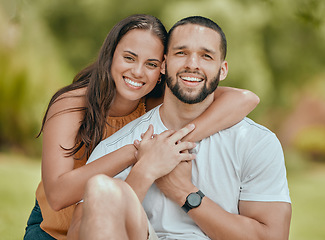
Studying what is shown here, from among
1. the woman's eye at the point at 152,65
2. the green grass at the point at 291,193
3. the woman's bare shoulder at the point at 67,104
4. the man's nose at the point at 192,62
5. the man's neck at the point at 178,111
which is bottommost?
the man's neck at the point at 178,111

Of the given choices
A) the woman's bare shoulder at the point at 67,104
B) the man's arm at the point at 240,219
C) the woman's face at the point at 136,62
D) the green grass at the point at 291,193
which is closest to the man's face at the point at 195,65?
the woman's face at the point at 136,62

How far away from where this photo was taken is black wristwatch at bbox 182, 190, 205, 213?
1.80 m

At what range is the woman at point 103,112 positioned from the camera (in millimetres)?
2020

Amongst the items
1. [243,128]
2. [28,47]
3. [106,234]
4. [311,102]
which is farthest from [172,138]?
[311,102]

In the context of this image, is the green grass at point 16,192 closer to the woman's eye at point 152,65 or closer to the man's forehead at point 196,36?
the woman's eye at point 152,65

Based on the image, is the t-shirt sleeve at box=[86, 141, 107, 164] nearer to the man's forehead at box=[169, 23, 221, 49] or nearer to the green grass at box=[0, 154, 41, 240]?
the man's forehead at box=[169, 23, 221, 49]

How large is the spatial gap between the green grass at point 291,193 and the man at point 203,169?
6.83 ft

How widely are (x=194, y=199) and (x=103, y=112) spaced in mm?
760

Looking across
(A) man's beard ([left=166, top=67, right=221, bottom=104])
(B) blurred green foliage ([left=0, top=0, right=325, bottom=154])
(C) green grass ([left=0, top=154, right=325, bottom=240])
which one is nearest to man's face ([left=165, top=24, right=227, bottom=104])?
(A) man's beard ([left=166, top=67, right=221, bottom=104])

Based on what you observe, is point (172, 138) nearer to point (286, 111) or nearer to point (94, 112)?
point (94, 112)

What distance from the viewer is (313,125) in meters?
8.49

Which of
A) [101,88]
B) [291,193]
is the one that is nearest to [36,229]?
[101,88]

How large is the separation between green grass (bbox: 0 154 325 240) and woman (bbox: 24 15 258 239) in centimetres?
164

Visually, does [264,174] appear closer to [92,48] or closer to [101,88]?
[101,88]
